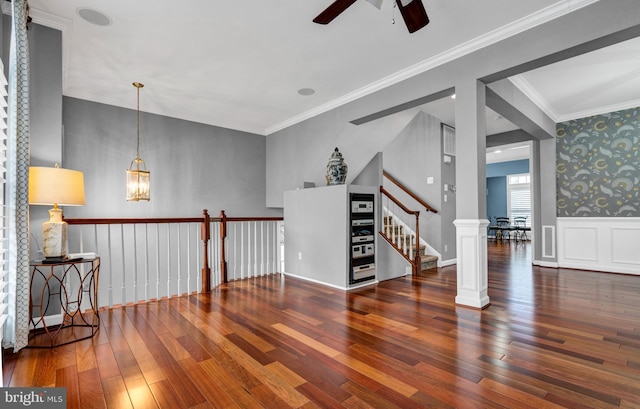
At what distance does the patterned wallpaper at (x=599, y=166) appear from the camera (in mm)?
5082

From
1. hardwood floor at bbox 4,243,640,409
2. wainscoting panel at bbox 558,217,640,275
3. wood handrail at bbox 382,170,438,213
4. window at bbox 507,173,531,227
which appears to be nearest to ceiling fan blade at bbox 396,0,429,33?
hardwood floor at bbox 4,243,640,409

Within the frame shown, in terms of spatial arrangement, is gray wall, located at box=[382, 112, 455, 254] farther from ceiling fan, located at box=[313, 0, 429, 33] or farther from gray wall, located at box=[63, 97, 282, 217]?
ceiling fan, located at box=[313, 0, 429, 33]

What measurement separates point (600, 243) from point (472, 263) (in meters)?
3.74

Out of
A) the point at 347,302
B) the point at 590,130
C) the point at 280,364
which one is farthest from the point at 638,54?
the point at 280,364

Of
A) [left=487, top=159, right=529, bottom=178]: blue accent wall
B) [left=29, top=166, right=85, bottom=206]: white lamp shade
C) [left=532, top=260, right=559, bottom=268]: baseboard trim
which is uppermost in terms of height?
[left=487, top=159, right=529, bottom=178]: blue accent wall

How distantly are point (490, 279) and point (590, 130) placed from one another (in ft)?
11.1

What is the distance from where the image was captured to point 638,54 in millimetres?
3588

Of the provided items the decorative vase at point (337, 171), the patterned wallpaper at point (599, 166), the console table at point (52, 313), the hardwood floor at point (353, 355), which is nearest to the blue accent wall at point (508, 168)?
the patterned wallpaper at point (599, 166)

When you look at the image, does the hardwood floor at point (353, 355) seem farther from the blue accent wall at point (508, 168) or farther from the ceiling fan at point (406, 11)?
the blue accent wall at point (508, 168)

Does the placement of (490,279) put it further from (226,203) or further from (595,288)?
(226,203)

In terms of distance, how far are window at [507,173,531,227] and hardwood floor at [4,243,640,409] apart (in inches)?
347

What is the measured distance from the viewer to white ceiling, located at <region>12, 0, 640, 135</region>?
2.74 meters

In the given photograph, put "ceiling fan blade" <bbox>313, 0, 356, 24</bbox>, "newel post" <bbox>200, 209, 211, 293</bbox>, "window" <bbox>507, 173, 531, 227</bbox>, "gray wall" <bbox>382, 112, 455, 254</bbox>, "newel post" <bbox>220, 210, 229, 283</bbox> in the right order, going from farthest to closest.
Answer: "window" <bbox>507, 173, 531, 227</bbox> < "gray wall" <bbox>382, 112, 455, 254</bbox> < "newel post" <bbox>220, 210, 229, 283</bbox> < "newel post" <bbox>200, 209, 211, 293</bbox> < "ceiling fan blade" <bbox>313, 0, 356, 24</bbox>

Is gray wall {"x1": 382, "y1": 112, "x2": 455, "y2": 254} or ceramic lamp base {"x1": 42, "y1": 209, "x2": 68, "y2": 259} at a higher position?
gray wall {"x1": 382, "y1": 112, "x2": 455, "y2": 254}
